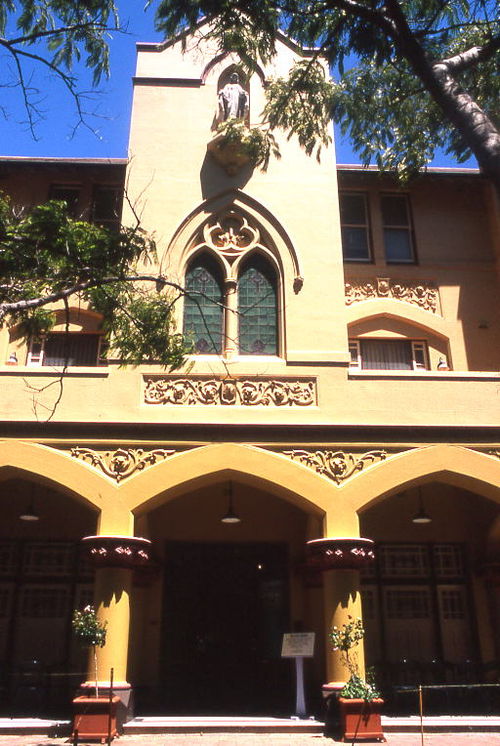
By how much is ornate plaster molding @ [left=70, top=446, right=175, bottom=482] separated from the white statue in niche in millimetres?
7573

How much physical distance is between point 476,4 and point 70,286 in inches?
257

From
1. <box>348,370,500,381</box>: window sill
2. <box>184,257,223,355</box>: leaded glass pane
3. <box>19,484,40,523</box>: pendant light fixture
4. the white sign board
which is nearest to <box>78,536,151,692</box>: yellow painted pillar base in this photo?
<box>19,484,40,523</box>: pendant light fixture

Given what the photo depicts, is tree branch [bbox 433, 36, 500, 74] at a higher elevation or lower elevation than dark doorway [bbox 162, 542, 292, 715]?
higher

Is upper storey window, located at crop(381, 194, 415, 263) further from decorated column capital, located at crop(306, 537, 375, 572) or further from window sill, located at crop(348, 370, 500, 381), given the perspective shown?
decorated column capital, located at crop(306, 537, 375, 572)

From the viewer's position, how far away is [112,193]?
16.8 meters

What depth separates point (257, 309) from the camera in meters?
14.1

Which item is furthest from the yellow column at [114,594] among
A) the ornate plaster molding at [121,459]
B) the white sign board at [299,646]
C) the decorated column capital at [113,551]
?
the white sign board at [299,646]

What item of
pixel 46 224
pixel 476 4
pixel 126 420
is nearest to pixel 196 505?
pixel 126 420

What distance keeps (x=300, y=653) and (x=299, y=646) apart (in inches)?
4.6

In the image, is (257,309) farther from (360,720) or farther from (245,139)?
(360,720)

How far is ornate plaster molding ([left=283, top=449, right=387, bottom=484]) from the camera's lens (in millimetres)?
12062

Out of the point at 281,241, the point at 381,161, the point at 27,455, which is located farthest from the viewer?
the point at 281,241

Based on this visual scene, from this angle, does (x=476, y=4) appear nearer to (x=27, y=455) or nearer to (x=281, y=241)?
(x=281, y=241)

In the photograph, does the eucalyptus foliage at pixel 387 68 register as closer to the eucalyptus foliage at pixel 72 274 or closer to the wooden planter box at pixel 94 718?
the eucalyptus foliage at pixel 72 274
